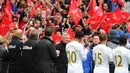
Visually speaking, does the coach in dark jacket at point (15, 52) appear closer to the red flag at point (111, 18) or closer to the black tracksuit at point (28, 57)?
the black tracksuit at point (28, 57)

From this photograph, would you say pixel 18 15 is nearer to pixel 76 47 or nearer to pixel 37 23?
pixel 37 23

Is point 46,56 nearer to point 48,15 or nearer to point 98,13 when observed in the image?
point 98,13

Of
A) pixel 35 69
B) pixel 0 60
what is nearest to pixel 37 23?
pixel 0 60

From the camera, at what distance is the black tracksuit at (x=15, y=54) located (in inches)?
583

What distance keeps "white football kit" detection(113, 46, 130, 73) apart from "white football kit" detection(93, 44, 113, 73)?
8.3 inches

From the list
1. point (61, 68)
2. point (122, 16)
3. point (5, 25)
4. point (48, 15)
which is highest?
point (122, 16)

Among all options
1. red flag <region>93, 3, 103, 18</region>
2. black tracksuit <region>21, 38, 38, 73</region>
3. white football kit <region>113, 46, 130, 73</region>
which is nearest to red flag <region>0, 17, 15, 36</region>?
red flag <region>93, 3, 103, 18</region>

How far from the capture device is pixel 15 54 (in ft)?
49.0

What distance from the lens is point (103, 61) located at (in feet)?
45.8

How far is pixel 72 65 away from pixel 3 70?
2270 millimetres

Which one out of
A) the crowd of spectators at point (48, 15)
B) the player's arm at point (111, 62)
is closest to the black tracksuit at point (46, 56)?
the player's arm at point (111, 62)

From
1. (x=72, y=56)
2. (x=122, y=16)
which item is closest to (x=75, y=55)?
(x=72, y=56)

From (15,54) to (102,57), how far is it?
269cm

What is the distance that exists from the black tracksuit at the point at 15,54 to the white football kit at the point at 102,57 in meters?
2.29
